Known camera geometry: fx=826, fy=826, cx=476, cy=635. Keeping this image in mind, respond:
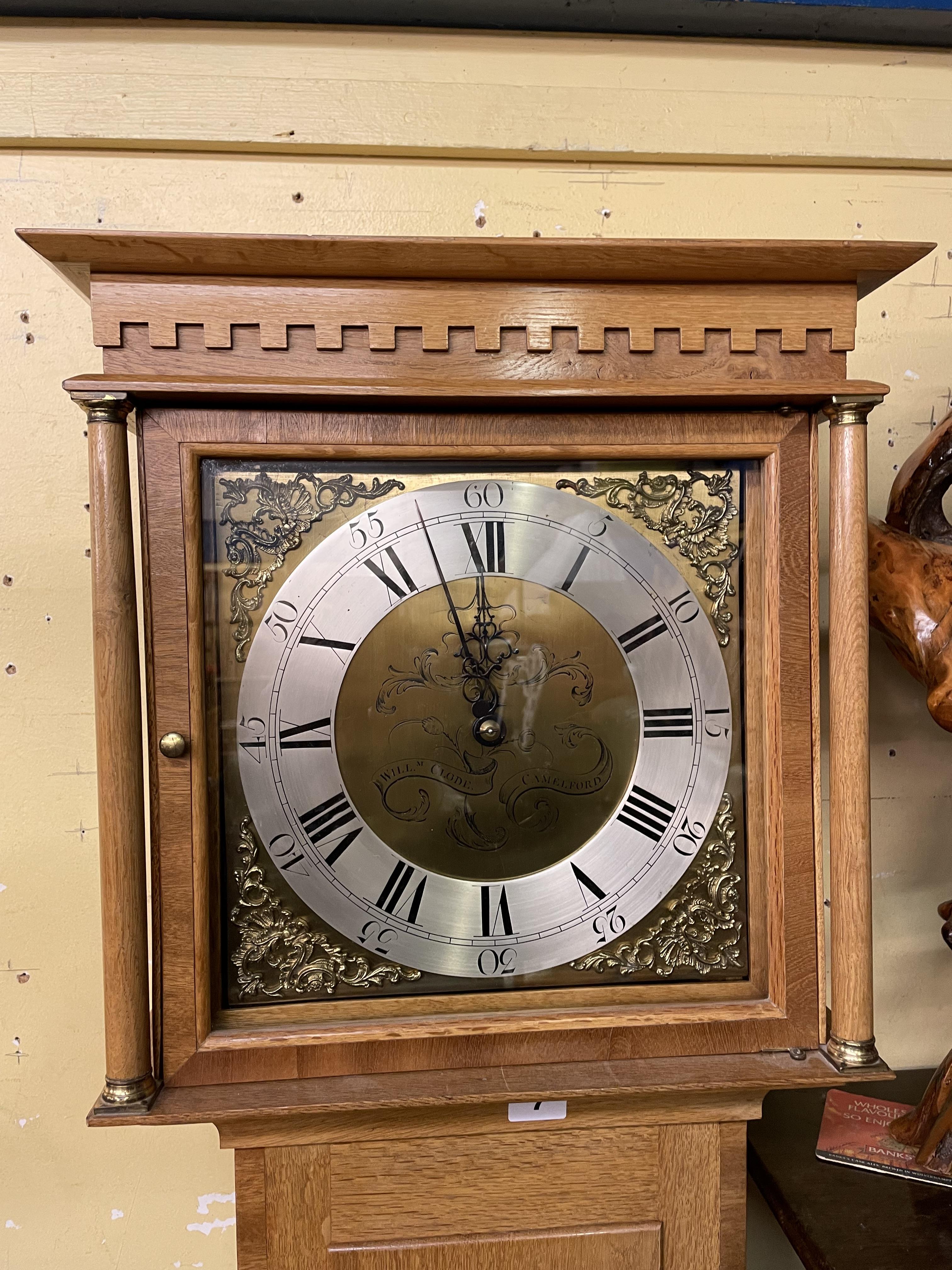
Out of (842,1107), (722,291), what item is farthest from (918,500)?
(842,1107)

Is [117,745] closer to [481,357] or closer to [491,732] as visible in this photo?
[491,732]

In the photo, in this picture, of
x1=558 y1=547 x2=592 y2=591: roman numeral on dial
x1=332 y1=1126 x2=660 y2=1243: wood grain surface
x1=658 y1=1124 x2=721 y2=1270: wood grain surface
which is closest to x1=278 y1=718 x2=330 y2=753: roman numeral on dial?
x1=558 y1=547 x2=592 y2=591: roman numeral on dial

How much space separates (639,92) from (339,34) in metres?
0.41

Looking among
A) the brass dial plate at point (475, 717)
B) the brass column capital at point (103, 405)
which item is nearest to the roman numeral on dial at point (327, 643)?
the brass dial plate at point (475, 717)

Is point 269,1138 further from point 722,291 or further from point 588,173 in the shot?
point 588,173

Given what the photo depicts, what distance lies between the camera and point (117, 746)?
27.7 inches

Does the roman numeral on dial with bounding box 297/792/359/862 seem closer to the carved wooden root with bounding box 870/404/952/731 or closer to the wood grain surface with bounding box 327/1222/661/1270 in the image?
the wood grain surface with bounding box 327/1222/661/1270

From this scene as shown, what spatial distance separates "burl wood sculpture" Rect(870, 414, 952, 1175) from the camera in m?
0.88

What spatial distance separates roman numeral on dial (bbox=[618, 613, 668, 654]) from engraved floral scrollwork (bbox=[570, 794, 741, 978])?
168mm

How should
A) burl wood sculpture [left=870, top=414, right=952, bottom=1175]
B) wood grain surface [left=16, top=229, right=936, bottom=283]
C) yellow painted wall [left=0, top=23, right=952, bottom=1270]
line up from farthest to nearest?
yellow painted wall [left=0, top=23, right=952, bottom=1270]
burl wood sculpture [left=870, top=414, right=952, bottom=1175]
wood grain surface [left=16, top=229, right=936, bottom=283]

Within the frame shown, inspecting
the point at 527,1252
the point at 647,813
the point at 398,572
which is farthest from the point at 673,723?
the point at 527,1252

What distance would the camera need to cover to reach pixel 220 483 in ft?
2.45

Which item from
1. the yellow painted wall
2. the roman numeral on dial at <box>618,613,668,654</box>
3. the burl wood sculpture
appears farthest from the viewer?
the yellow painted wall

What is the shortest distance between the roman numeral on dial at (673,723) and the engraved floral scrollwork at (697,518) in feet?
0.25
